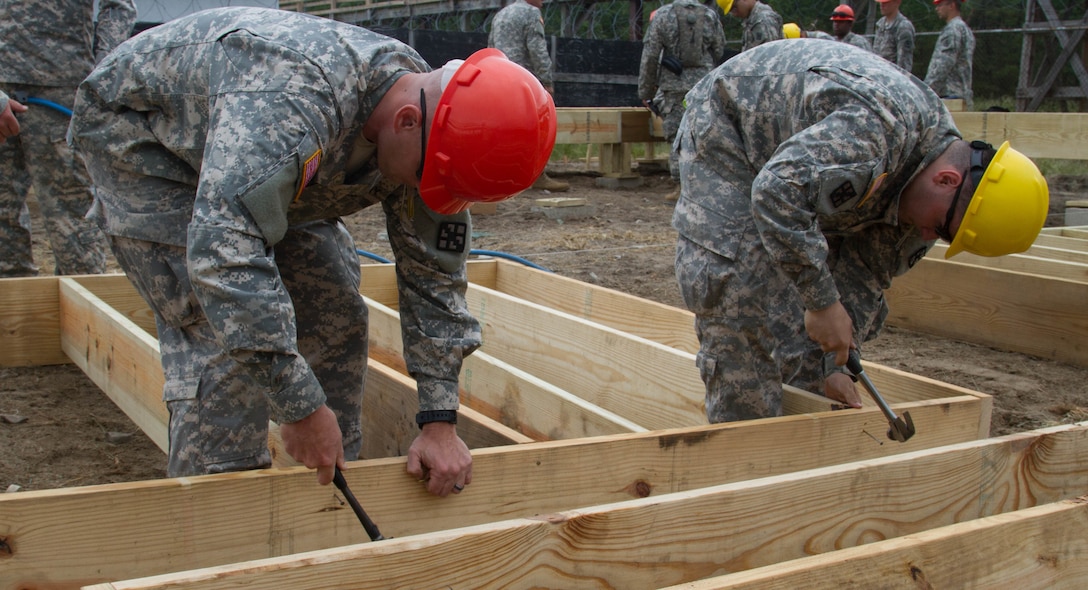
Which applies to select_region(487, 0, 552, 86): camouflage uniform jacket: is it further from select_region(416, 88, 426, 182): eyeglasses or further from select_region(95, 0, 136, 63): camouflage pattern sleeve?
select_region(416, 88, 426, 182): eyeglasses

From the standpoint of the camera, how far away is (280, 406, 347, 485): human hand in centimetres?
198

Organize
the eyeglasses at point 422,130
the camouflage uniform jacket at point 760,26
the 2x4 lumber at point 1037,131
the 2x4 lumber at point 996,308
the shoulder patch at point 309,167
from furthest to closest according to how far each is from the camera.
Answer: the camouflage uniform jacket at point 760,26
the 2x4 lumber at point 1037,131
the 2x4 lumber at point 996,308
the eyeglasses at point 422,130
the shoulder patch at point 309,167

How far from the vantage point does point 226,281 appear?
6.02 ft

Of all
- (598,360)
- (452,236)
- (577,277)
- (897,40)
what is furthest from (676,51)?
(452,236)

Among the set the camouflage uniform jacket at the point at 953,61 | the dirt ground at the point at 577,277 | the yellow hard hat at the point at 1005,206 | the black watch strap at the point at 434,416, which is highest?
the camouflage uniform jacket at the point at 953,61

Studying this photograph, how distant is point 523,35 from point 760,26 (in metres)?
2.60

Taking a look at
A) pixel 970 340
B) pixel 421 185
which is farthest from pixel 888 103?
pixel 970 340

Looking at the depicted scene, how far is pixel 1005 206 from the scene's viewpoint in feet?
8.64

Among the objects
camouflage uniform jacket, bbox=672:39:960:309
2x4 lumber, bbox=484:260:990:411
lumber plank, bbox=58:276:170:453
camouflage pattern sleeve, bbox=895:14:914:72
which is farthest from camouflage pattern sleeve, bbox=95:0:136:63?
camouflage pattern sleeve, bbox=895:14:914:72

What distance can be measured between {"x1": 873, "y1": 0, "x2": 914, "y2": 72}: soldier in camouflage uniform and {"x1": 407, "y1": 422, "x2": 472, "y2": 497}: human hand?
10831 mm

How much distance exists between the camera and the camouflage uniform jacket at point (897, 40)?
458 inches

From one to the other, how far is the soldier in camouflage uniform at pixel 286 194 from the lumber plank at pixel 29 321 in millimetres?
2200

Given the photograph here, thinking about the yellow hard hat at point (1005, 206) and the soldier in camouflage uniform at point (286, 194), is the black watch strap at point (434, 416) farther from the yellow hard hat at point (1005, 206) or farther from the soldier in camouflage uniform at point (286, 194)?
the yellow hard hat at point (1005, 206)

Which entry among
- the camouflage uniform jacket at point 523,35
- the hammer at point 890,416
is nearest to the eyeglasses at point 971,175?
the hammer at point 890,416
